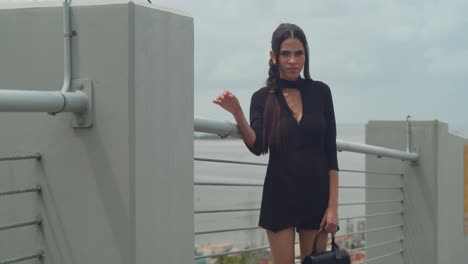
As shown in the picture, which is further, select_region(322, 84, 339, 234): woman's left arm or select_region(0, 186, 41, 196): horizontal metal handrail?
select_region(322, 84, 339, 234): woman's left arm

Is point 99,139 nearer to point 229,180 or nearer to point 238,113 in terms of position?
point 238,113

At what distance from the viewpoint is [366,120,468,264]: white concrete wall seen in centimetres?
716

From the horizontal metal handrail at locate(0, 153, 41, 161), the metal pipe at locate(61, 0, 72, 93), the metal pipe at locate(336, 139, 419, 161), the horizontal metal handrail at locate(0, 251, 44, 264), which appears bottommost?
the horizontal metal handrail at locate(0, 251, 44, 264)

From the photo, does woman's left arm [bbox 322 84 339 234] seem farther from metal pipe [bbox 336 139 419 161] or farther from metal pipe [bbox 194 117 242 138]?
metal pipe [bbox 336 139 419 161]

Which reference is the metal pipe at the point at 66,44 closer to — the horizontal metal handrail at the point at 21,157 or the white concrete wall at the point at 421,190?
the horizontal metal handrail at the point at 21,157

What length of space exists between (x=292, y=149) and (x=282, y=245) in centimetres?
48

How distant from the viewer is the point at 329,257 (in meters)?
4.22

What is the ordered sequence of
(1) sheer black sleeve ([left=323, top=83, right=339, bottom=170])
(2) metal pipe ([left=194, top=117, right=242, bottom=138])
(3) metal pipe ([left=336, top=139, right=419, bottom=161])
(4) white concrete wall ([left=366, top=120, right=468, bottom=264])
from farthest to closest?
1. (4) white concrete wall ([left=366, top=120, right=468, bottom=264])
2. (3) metal pipe ([left=336, top=139, right=419, bottom=161])
3. (1) sheer black sleeve ([left=323, top=83, right=339, bottom=170])
4. (2) metal pipe ([left=194, top=117, right=242, bottom=138])

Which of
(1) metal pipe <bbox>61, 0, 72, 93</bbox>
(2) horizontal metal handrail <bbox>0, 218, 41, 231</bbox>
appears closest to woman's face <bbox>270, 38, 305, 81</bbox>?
(1) metal pipe <bbox>61, 0, 72, 93</bbox>

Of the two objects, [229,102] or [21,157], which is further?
[229,102]

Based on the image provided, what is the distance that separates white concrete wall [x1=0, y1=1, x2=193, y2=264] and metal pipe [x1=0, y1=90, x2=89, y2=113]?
7 cm

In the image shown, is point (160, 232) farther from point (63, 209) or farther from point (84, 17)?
point (84, 17)

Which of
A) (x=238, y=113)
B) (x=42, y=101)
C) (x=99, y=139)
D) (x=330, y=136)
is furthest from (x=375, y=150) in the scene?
(x=42, y=101)

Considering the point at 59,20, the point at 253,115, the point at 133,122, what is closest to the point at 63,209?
the point at 133,122
